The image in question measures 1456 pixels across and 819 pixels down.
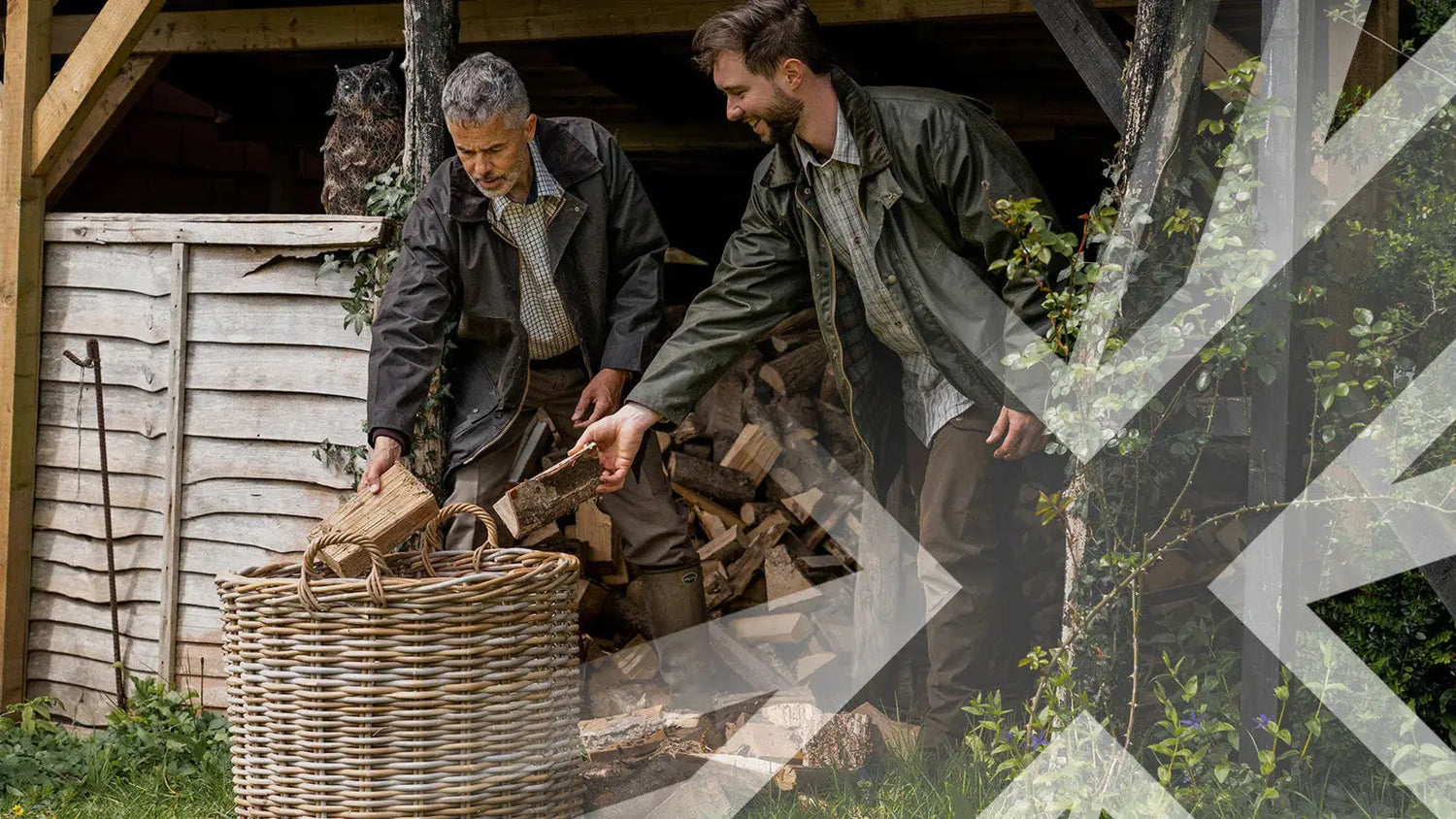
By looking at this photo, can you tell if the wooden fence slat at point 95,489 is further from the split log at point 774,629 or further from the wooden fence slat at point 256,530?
the split log at point 774,629

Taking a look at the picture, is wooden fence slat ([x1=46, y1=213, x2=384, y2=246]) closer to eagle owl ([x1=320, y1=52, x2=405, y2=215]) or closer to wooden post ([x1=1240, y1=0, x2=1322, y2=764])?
eagle owl ([x1=320, y1=52, x2=405, y2=215])

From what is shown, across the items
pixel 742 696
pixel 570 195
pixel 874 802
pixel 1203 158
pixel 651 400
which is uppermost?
pixel 1203 158

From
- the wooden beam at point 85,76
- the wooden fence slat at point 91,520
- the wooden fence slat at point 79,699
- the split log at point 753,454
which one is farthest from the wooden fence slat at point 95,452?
the split log at point 753,454

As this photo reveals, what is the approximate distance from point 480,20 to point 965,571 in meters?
3.17

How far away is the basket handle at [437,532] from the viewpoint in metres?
3.27

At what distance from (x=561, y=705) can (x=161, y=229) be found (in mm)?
2581

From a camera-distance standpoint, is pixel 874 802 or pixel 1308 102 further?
pixel 874 802

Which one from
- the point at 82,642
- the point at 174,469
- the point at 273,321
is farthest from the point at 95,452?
the point at 273,321

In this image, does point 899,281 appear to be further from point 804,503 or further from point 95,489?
point 95,489

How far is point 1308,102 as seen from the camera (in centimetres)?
286

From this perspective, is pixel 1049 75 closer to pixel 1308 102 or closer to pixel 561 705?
pixel 1308 102

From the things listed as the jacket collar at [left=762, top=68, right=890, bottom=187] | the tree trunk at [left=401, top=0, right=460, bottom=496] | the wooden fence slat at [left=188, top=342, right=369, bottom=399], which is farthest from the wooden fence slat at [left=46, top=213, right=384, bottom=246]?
the jacket collar at [left=762, top=68, right=890, bottom=187]

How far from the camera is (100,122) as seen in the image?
540 cm

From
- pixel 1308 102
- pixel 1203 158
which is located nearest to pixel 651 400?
pixel 1203 158
